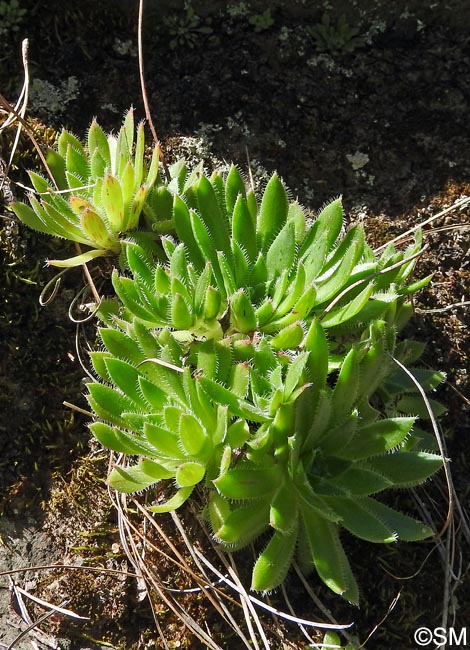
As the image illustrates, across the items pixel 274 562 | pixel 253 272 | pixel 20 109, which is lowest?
pixel 274 562

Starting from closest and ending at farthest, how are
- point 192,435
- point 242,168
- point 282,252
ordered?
point 192,435 → point 282,252 → point 242,168

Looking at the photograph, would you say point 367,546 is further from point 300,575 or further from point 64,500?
point 64,500

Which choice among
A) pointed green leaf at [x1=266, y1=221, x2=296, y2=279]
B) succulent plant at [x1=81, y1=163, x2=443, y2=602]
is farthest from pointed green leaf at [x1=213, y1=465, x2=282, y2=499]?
pointed green leaf at [x1=266, y1=221, x2=296, y2=279]

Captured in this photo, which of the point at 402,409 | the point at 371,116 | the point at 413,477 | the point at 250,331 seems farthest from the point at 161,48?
the point at 413,477

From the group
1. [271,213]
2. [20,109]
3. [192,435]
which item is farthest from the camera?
[20,109]

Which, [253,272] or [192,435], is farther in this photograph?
[253,272]

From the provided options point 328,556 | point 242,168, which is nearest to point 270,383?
point 328,556

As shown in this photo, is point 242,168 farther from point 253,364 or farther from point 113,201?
point 253,364

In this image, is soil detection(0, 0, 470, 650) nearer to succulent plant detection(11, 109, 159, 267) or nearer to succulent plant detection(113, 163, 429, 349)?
succulent plant detection(11, 109, 159, 267)
